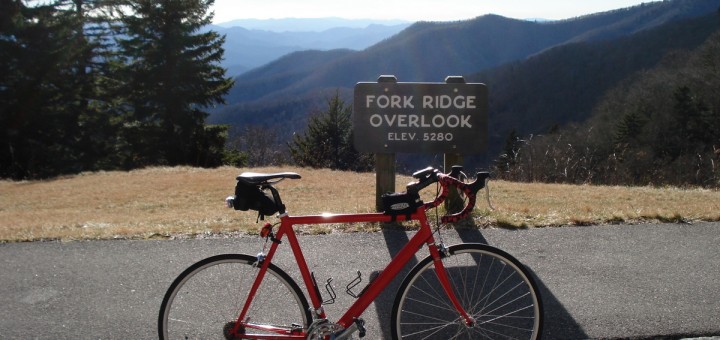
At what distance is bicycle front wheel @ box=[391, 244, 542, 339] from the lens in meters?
2.92

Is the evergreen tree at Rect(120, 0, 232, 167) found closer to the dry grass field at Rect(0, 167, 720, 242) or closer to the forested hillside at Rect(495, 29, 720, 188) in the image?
the dry grass field at Rect(0, 167, 720, 242)

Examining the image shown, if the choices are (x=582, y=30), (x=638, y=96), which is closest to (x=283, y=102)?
(x=638, y=96)

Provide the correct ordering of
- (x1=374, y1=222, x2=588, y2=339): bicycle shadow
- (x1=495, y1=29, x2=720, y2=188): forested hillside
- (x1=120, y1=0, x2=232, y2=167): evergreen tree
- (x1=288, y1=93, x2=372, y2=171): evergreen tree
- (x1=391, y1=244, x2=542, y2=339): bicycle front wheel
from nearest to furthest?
(x1=391, y1=244, x2=542, y2=339): bicycle front wheel → (x1=374, y1=222, x2=588, y2=339): bicycle shadow → (x1=495, y1=29, x2=720, y2=188): forested hillside → (x1=120, y1=0, x2=232, y2=167): evergreen tree → (x1=288, y1=93, x2=372, y2=171): evergreen tree

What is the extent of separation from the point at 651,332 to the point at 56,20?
112 feet

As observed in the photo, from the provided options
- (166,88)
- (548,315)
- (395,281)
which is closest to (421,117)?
(395,281)

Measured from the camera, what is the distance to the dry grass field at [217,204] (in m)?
6.00

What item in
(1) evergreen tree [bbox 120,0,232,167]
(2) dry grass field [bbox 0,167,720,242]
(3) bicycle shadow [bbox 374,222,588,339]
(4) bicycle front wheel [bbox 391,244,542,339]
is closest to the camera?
(4) bicycle front wheel [bbox 391,244,542,339]

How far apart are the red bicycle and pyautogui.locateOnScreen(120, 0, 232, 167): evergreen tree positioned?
29448mm

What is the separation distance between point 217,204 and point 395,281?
712cm

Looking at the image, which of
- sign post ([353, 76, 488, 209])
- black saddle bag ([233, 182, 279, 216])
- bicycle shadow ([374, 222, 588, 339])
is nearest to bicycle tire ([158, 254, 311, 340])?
black saddle bag ([233, 182, 279, 216])

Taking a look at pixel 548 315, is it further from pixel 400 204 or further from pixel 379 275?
pixel 400 204

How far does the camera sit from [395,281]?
443cm

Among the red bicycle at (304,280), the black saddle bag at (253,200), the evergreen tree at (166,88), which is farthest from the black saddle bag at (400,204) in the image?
the evergreen tree at (166,88)

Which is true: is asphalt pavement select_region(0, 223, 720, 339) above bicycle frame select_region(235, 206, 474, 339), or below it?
below
